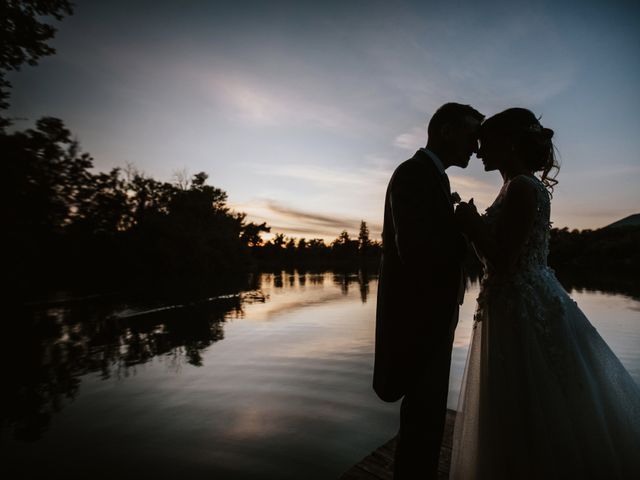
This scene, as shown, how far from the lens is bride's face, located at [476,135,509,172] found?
249cm

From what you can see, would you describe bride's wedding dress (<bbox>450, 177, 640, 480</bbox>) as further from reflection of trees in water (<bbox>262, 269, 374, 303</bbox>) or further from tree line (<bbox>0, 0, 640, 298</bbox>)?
reflection of trees in water (<bbox>262, 269, 374, 303</bbox>)

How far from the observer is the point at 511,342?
2.24 metres

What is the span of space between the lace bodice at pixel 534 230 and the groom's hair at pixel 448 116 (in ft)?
2.27

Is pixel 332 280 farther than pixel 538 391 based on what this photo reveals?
Yes

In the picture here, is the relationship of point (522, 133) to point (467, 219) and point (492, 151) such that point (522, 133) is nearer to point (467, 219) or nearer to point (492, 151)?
point (492, 151)

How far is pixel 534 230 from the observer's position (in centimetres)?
242

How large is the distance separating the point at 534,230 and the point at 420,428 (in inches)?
65.5

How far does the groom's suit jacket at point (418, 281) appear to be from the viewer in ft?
5.67

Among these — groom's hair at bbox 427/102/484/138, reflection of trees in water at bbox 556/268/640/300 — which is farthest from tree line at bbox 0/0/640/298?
reflection of trees in water at bbox 556/268/640/300

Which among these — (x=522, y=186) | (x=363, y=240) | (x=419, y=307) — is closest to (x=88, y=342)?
(x=419, y=307)

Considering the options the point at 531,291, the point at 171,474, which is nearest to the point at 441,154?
the point at 531,291

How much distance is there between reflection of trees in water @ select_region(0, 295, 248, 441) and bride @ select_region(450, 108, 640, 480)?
631cm

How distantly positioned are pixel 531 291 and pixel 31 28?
938 centimetres

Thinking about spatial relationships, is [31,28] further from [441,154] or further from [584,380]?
[584,380]
